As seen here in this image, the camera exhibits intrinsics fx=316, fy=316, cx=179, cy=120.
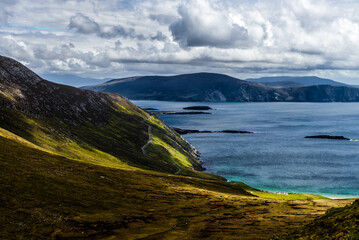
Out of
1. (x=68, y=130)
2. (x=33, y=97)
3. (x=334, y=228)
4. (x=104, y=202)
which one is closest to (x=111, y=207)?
(x=104, y=202)

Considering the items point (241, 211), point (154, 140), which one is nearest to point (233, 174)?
point (154, 140)

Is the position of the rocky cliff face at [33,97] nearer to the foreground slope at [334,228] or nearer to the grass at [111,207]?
the grass at [111,207]

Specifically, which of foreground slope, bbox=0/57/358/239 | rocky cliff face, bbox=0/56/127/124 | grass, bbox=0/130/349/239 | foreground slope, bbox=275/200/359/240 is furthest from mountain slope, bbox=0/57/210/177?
foreground slope, bbox=275/200/359/240

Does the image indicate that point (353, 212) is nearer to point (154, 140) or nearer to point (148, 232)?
point (148, 232)

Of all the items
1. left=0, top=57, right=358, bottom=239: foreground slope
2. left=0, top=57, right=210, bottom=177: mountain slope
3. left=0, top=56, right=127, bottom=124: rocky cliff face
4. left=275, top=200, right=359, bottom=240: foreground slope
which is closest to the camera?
left=275, top=200, right=359, bottom=240: foreground slope

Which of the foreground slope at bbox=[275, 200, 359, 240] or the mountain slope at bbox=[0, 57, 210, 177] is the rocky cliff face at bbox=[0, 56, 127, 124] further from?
the foreground slope at bbox=[275, 200, 359, 240]

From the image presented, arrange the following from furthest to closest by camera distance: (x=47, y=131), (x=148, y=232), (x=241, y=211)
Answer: (x=47, y=131) < (x=241, y=211) < (x=148, y=232)
